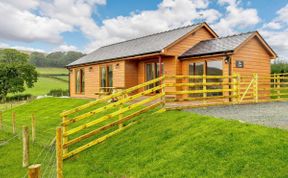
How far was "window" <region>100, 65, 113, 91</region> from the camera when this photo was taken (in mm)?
21047

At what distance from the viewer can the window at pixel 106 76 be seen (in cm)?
2105

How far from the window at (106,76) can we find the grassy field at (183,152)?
11608 millimetres

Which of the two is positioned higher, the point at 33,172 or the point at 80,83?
the point at 80,83

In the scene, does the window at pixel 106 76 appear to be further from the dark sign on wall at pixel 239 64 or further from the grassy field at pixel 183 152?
the grassy field at pixel 183 152

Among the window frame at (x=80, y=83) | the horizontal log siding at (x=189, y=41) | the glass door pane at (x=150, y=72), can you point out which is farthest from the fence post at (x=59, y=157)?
the window frame at (x=80, y=83)

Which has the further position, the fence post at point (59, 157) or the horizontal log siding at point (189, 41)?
the horizontal log siding at point (189, 41)

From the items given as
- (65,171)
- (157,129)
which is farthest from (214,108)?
(65,171)

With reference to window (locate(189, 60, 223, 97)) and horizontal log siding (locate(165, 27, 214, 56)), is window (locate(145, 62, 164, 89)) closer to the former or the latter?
horizontal log siding (locate(165, 27, 214, 56))

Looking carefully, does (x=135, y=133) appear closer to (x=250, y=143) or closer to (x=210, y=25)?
(x=250, y=143)

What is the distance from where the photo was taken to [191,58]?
1691 centimetres

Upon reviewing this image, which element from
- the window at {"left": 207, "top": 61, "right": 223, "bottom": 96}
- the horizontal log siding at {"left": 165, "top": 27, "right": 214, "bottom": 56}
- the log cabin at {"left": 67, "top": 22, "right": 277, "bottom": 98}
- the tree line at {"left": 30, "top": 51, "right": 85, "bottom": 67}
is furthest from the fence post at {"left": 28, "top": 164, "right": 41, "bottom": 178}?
the tree line at {"left": 30, "top": 51, "right": 85, "bottom": 67}

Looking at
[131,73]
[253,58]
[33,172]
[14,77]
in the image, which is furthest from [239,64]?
[14,77]

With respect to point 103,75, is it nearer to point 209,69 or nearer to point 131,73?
point 131,73

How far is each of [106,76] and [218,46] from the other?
8.99 meters
